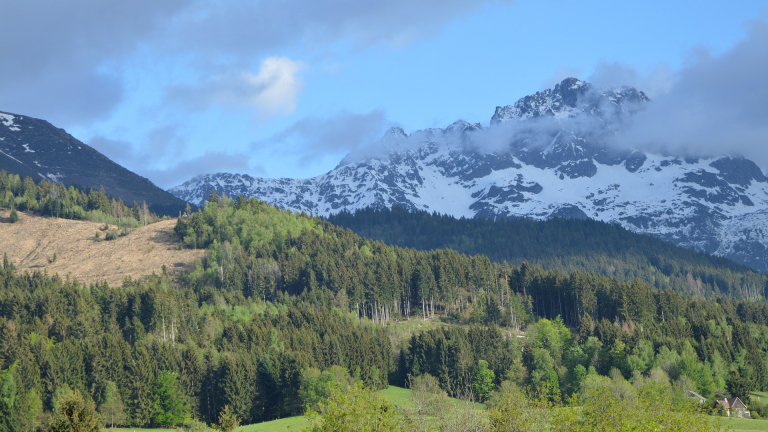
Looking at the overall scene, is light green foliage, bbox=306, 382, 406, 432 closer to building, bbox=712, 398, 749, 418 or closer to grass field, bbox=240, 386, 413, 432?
grass field, bbox=240, 386, 413, 432

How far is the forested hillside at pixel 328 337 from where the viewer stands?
116500 mm

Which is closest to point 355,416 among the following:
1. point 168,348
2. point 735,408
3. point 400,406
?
point 400,406

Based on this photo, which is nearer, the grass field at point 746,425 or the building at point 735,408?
the grass field at point 746,425

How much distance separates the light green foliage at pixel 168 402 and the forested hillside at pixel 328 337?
9.2 inches

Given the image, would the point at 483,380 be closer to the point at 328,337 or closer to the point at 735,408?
the point at 328,337

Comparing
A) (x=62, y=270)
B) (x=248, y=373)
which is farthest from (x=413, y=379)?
(x=62, y=270)

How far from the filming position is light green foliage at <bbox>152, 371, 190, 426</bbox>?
369ft

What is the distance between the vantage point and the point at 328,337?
137000 mm

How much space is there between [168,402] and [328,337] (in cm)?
3323

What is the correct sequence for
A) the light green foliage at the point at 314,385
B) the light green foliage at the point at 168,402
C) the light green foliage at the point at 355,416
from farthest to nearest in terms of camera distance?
the light green foliage at the point at 314,385 < the light green foliage at the point at 168,402 < the light green foliage at the point at 355,416

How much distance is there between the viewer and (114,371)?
11712cm

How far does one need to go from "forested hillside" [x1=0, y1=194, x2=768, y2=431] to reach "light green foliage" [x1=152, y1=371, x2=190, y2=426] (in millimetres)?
235

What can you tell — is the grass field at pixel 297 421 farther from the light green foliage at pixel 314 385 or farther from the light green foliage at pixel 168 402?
the light green foliage at pixel 168 402

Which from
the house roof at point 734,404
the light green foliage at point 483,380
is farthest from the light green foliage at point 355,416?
the light green foliage at point 483,380
